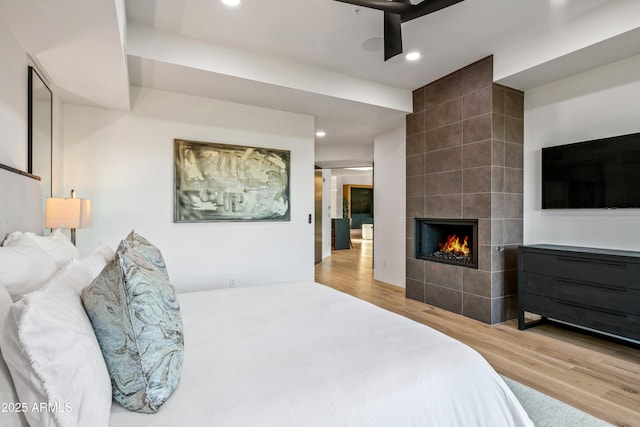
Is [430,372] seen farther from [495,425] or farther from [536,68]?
[536,68]

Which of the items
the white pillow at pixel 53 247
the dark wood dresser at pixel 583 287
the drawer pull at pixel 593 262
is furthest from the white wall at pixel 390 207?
the white pillow at pixel 53 247

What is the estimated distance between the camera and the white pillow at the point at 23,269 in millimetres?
1116

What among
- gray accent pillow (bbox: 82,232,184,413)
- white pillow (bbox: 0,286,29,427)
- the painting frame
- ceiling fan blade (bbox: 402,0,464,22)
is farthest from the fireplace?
white pillow (bbox: 0,286,29,427)

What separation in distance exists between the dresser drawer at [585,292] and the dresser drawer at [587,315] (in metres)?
0.03

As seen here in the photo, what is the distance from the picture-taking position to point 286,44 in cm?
294

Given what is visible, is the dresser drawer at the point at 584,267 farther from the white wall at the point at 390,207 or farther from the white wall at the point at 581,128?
the white wall at the point at 390,207

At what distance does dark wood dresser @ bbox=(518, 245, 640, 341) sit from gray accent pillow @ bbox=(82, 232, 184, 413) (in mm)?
3104

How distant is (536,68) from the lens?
2904 millimetres

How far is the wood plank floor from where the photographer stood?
6.34 ft

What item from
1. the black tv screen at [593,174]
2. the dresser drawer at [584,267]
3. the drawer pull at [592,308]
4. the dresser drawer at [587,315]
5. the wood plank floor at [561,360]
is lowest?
the wood plank floor at [561,360]

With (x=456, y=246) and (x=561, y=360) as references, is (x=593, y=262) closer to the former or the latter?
(x=561, y=360)

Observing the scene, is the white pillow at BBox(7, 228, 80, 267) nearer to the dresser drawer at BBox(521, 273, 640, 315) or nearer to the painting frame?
the painting frame

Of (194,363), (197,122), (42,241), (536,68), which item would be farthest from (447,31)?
(42,241)

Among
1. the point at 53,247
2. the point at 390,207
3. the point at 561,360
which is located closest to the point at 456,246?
the point at 390,207
